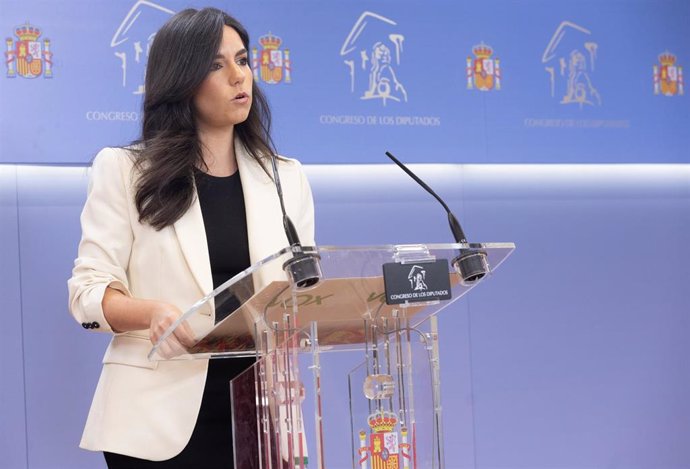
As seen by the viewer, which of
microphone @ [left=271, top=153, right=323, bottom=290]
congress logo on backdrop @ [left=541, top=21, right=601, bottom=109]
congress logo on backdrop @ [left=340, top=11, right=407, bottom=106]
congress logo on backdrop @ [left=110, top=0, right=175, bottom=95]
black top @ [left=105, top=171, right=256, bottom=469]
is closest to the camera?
microphone @ [left=271, top=153, right=323, bottom=290]

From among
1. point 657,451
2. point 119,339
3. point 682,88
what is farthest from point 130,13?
point 657,451

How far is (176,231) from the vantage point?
1.90 metres

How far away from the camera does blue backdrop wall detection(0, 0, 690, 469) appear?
3533mm

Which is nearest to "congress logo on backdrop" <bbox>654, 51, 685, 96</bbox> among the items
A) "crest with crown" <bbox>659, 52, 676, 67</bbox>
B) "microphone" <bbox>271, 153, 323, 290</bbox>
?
"crest with crown" <bbox>659, 52, 676, 67</bbox>

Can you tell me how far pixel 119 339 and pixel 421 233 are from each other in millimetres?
2377

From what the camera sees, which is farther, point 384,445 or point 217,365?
point 217,365

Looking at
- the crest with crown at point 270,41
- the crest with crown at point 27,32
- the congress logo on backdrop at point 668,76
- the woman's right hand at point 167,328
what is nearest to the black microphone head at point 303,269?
the woman's right hand at point 167,328

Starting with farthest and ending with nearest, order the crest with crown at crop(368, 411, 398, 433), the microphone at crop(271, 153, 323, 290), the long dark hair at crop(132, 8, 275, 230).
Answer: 1. the long dark hair at crop(132, 8, 275, 230)
2. the crest with crown at crop(368, 411, 398, 433)
3. the microphone at crop(271, 153, 323, 290)

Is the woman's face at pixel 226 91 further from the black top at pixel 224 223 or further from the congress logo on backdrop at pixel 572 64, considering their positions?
the congress logo on backdrop at pixel 572 64

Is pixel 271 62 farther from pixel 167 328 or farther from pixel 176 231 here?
pixel 167 328

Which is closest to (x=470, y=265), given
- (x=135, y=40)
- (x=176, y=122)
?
(x=176, y=122)

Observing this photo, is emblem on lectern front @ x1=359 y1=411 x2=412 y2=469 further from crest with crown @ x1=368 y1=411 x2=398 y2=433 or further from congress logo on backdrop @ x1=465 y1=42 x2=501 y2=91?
congress logo on backdrop @ x1=465 y1=42 x2=501 y2=91

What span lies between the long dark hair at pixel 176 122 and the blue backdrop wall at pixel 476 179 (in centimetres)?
147

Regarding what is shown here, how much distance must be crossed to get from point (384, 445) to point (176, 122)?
96 centimetres
